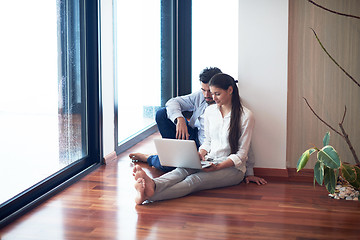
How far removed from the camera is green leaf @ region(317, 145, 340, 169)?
8.81 ft

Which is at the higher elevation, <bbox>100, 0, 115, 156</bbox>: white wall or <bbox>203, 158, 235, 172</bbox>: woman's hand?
<bbox>100, 0, 115, 156</bbox>: white wall

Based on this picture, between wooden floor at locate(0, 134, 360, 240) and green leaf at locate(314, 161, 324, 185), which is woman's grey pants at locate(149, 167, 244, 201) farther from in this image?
green leaf at locate(314, 161, 324, 185)

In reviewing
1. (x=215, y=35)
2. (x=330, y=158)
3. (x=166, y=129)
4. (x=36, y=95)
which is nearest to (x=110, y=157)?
(x=166, y=129)

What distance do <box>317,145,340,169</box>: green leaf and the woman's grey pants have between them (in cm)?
73

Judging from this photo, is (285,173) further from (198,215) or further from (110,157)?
(110,157)

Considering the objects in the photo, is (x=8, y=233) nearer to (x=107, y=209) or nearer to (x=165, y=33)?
(x=107, y=209)

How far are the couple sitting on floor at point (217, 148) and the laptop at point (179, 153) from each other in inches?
2.4

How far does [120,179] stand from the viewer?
3551mm

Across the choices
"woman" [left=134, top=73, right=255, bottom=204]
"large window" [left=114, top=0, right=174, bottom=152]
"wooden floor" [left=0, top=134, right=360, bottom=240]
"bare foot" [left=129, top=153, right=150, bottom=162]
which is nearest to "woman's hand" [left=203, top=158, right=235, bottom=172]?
"woman" [left=134, top=73, right=255, bottom=204]

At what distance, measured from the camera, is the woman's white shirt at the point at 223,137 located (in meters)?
3.28

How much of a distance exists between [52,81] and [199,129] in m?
1.22

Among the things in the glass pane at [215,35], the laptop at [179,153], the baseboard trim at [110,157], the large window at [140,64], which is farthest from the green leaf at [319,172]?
the glass pane at [215,35]

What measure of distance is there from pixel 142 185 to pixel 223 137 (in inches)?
30.4

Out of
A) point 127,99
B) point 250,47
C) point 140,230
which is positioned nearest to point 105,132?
point 127,99
